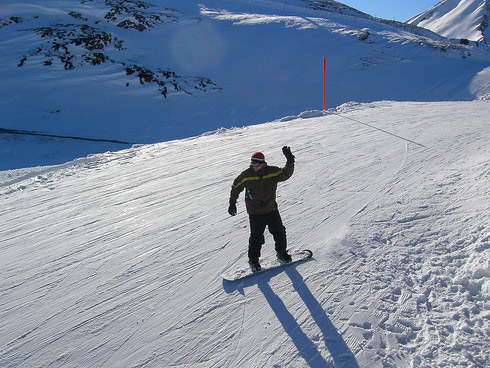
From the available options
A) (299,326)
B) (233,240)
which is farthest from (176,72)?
(299,326)

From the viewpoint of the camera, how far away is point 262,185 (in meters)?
3.79

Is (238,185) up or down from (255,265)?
up

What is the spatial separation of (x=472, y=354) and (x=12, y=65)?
A: 2121 cm

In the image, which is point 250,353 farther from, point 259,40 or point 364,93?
point 259,40

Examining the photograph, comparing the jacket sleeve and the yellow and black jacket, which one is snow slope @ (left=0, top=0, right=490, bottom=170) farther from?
the yellow and black jacket

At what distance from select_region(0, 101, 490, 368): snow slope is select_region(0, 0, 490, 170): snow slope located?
650 cm

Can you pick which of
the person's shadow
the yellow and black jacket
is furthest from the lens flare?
the person's shadow

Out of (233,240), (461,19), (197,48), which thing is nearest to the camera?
(233,240)

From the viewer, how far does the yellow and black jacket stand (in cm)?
379

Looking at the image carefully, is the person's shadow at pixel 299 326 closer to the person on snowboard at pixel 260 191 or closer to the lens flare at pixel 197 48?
the person on snowboard at pixel 260 191

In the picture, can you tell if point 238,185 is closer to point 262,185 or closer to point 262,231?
point 262,185

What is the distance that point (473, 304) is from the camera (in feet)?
10.6

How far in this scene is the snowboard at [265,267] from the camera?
3.99 metres

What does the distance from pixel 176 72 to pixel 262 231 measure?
17.8m
